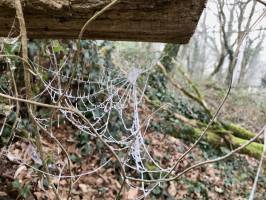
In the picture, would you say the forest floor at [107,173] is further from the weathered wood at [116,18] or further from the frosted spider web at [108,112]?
the weathered wood at [116,18]

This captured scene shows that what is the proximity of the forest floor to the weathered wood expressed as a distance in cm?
Result: 85

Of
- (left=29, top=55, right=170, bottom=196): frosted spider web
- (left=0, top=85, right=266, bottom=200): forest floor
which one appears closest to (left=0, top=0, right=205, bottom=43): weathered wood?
Result: (left=0, top=85, right=266, bottom=200): forest floor

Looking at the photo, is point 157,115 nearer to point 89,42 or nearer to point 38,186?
point 89,42

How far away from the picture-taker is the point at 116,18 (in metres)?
1.69

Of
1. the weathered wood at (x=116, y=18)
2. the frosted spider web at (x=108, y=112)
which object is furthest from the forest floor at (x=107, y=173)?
the weathered wood at (x=116, y=18)

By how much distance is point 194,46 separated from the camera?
1898 centimetres

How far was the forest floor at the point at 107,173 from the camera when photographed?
312 cm

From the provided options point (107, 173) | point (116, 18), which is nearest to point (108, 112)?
point (107, 173)

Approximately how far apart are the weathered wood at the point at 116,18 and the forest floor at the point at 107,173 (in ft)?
2.79

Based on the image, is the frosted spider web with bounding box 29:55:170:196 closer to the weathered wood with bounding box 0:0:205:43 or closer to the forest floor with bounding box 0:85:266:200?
the forest floor with bounding box 0:85:266:200

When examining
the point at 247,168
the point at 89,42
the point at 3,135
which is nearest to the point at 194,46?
the point at 247,168

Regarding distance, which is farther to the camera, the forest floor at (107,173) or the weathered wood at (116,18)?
the forest floor at (107,173)

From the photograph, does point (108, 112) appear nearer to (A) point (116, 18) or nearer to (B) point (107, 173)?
(B) point (107, 173)

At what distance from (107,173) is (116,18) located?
258 cm
